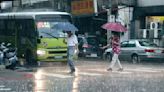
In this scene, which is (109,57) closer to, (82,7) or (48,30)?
(48,30)

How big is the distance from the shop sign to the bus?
16842mm

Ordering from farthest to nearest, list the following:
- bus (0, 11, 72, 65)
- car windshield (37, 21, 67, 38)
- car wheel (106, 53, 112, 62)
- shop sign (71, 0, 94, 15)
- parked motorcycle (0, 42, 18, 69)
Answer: shop sign (71, 0, 94, 15) → car wheel (106, 53, 112, 62) → car windshield (37, 21, 67, 38) → bus (0, 11, 72, 65) → parked motorcycle (0, 42, 18, 69)

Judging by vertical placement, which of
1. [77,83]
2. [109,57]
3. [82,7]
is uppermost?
[82,7]

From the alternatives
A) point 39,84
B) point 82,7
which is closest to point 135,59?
point 82,7

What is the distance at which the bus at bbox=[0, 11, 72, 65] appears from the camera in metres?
25.4

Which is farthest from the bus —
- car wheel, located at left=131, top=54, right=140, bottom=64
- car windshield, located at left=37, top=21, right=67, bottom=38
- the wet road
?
car wheel, located at left=131, top=54, right=140, bottom=64

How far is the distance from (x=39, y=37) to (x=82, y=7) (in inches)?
823

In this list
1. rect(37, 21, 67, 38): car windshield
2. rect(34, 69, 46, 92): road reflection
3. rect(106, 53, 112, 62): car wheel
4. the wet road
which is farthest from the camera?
rect(106, 53, 112, 62): car wheel

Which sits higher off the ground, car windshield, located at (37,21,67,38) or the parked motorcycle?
car windshield, located at (37,21,67,38)

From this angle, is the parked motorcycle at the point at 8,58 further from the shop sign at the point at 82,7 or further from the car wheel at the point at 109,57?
the shop sign at the point at 82,7

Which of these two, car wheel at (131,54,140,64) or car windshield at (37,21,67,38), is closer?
car windshield at (37,21,67,38)

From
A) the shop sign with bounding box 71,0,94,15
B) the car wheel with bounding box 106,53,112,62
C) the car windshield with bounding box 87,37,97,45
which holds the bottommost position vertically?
the car wheel with bounding box 106,53,112,62

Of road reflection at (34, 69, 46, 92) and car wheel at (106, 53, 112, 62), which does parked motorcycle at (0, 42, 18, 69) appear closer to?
road reflection at (34, 69, 46, 92)

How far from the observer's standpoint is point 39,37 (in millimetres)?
25453
